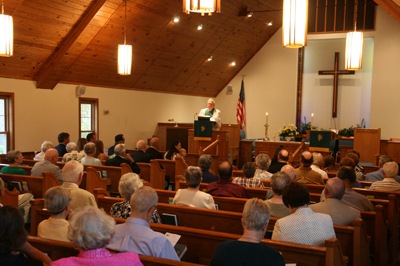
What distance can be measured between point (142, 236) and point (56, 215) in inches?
26.5

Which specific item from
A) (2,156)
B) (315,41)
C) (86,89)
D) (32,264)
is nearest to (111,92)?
(86,89)

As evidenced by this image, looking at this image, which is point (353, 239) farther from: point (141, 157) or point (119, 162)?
point (141, 157)

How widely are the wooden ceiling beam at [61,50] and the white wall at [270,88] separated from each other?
21.7 ft

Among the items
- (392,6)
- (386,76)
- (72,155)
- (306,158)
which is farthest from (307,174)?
(386,76)

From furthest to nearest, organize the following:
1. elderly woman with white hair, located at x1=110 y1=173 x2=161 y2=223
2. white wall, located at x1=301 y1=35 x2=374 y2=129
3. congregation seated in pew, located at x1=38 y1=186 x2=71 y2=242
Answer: white wall, located at x1=301 y1=35 x2=374 y2=129 < elderly woman with white hair, located at x1=110 y1=173 x2=161 y2=223 < congregation seated in pew, located at x1=38 y1=186 x2=71 y2=242

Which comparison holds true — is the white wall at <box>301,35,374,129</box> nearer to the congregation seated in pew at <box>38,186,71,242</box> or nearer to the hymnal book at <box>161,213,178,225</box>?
the hymnal book at <box>161,213,178,225</box>

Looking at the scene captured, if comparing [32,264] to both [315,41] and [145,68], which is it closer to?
[145,68]

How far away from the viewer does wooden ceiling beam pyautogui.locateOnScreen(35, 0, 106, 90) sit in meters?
8.13

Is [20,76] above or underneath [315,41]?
underneath

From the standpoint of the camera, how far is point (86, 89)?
10.2 m

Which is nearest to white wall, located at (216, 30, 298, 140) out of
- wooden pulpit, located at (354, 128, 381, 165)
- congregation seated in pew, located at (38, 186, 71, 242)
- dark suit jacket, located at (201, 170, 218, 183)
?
wooden pulpit, located at (354, 128, 381, 165)

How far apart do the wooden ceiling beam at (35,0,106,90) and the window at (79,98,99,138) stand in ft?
3.49

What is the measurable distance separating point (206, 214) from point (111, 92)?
299 inches

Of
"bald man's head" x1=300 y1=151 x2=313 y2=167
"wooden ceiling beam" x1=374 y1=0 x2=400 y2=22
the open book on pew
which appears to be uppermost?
"wooden ceiling beam" x1=374 y1=0 x2=400 y2=22
